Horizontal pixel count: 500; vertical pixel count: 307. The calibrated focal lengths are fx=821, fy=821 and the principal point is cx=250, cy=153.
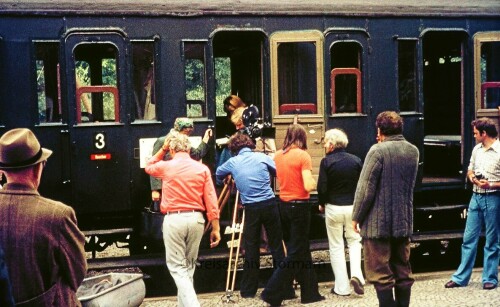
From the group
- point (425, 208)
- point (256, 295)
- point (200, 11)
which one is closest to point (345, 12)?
point (200, 11)

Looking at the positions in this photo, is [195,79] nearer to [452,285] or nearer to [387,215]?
[387,215]

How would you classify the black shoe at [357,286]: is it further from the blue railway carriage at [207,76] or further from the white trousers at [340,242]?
the blue railway carriage at [207,76]

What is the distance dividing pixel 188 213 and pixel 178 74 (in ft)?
8.19

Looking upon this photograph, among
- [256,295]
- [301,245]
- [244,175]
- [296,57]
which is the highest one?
[296,57]

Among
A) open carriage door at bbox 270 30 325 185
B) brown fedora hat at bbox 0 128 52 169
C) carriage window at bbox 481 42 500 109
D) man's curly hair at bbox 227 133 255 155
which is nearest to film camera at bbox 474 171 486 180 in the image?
open carriage door at bbox 270 30 325 185

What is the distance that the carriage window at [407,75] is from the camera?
34.6 feet

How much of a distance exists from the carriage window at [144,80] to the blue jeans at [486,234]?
12.5ft

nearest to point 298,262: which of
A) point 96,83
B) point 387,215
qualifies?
point 387,215

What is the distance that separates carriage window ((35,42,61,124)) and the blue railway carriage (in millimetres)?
13

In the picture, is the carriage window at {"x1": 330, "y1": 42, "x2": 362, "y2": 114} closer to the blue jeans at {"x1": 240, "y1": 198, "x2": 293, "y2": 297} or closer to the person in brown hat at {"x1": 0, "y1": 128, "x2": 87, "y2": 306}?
the blue jeans at {"x1": 240, "y1": 198, "x2": 293, "y2": 297}

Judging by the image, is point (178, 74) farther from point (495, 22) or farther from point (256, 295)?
point (495, 22)

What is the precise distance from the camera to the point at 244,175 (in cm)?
855

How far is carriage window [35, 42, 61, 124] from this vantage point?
9.18 metres

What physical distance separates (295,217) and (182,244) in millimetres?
1510
